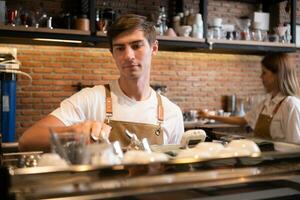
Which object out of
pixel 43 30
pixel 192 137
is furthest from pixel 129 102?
pixel 43 30

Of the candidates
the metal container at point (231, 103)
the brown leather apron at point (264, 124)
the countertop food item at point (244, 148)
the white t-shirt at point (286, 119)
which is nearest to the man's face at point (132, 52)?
the countertop food item at point (244, 148)

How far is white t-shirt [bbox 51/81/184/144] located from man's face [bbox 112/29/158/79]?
0.13 m

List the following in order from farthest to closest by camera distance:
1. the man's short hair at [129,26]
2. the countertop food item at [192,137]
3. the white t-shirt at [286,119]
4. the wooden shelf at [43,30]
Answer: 1. the wooden shelf at [43,30]
2. the white t-shirt at [286,119]
3. the man's short hair at [129,26]
4. the countertop food item at [192,137]

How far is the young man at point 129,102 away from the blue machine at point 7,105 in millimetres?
2215

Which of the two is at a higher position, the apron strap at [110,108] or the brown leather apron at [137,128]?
the apron strap at [110,108]

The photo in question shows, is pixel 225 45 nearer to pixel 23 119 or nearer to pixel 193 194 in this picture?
pixel 23 119

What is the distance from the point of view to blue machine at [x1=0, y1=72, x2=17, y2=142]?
11.6ft

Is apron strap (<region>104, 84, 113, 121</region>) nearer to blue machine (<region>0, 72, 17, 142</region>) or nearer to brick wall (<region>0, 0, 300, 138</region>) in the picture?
blue machine (<region>0, 72, 17, 142</region>)

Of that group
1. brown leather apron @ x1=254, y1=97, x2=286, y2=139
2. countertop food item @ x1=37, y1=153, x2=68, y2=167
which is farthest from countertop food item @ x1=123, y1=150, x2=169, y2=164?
brown leather apron @ x1=254, y1=97, x2=286, y2=139

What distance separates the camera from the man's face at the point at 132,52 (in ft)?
4.92

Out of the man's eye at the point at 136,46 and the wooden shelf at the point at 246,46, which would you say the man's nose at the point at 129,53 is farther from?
the wooden shelf at the point at 246,46

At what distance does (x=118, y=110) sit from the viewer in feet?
5.26

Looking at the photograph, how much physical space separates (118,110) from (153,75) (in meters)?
3.30

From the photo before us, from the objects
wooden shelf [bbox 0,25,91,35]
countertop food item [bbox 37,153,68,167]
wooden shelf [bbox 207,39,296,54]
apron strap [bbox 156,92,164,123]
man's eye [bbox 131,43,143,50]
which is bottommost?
countertop food item [bbox 37,153,68,167]
